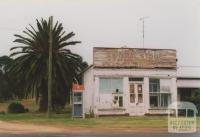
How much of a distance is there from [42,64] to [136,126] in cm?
2360

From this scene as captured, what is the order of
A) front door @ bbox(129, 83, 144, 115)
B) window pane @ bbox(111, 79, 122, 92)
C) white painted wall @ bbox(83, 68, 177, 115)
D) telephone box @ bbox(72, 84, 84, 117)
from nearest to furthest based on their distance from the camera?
telephone box @ bbox(72, 84, 84, 117), white painted wall @ bbox(83, 68, 177, 115), window pane @ bbox(111, 79, 122, 92), front door @ bbox(129, 83, 144, 115)

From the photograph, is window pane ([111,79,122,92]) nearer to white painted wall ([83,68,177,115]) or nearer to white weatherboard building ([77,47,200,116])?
white weatherboard building ([77,47,200,116])

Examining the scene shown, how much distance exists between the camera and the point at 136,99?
152 ft

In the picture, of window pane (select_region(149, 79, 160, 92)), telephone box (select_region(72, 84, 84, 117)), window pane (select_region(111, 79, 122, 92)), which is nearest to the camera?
telephone box (select_region(72, 84, 84, 117))

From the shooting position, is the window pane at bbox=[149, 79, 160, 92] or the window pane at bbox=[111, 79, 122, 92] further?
the window pane at bbox=[149, 79, 160, 92]

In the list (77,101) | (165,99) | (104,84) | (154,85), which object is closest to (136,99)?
(154,85)

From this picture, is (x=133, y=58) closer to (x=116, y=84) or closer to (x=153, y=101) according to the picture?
(x=116, y=84)

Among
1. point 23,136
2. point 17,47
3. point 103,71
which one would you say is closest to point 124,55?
point 103,71

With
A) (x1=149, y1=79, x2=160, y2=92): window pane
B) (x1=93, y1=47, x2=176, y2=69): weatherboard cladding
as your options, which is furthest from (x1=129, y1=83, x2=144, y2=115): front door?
(x1=93, y1=47, x2=176, y2=69): weatherboard cladding

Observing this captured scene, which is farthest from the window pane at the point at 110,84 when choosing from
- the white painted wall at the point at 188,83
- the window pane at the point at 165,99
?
the white painted wall at the point at 188,83

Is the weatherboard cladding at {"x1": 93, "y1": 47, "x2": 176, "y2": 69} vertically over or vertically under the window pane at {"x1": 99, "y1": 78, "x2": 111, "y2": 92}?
over

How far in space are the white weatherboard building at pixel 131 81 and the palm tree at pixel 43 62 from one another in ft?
27.8


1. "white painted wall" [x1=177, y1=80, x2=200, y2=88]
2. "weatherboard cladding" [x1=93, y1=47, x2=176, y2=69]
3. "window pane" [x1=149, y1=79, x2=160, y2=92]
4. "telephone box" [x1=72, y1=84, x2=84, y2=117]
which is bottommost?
"telephone box" [x1=72, y1=84, x2=84, y2=117]

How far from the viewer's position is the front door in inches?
1818
